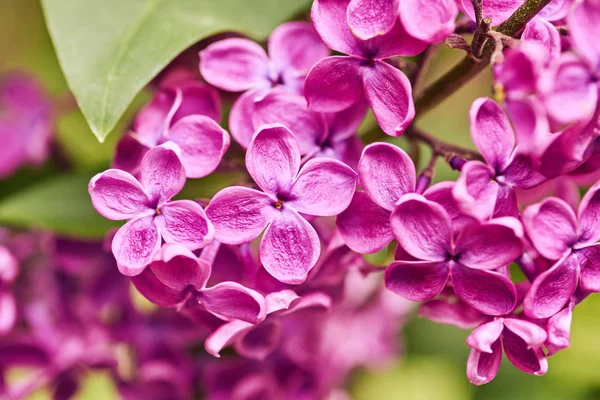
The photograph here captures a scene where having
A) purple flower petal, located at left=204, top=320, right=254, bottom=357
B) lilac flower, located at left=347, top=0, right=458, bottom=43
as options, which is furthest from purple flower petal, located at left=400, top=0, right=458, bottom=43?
purple flower petal, located at left=204, top=320, right=254, bottom=357

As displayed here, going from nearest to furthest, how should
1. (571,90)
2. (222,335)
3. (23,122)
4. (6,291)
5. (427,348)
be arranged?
(571,90) < (222,335) < (6,291) < (23,122) < (427,348)

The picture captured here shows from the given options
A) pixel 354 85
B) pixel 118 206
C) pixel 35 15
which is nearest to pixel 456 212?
pixel 354 85

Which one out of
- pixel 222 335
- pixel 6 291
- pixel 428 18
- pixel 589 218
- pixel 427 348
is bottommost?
pixel 427 348

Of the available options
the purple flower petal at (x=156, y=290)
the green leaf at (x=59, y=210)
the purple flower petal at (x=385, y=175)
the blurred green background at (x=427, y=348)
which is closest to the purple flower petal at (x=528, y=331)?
the purple flower petal at (x=385, y=175)

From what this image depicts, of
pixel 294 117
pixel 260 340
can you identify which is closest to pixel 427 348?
pixel 260 340

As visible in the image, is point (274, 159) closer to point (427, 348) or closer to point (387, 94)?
point (387, 94)

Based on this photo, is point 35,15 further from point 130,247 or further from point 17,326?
point 130,247

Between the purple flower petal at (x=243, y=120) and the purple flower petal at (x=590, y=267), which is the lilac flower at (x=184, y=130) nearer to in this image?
the purple flower petal at (x=243, y=120)

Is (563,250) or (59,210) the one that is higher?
(563,250)

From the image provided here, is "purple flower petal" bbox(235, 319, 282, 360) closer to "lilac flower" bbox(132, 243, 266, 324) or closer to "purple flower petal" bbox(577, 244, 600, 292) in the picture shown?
"lilac flower" bbox(132, 243, 266, 324)
